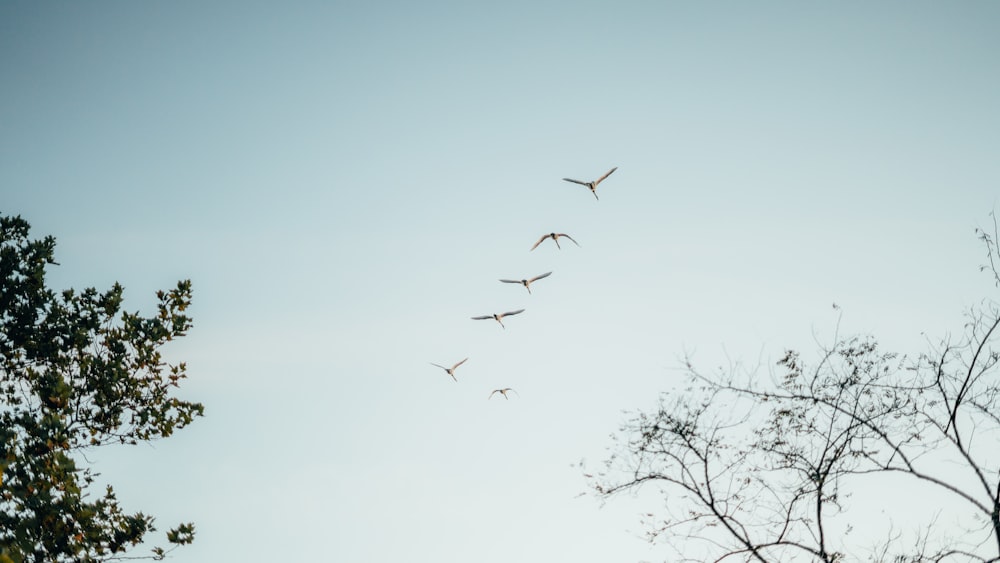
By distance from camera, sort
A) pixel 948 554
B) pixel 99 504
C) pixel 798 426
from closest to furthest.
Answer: pixel 99 504 → pixel 948 554 → pixel 798 426

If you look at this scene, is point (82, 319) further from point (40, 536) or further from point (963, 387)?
point (963, 387)

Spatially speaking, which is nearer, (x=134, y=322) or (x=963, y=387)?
(x=134, y=322)

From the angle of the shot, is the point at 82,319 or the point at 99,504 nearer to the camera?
the point at 99,504

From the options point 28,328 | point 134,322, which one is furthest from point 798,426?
point 28,328

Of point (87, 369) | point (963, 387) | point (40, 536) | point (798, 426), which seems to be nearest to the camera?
point (40, 536)

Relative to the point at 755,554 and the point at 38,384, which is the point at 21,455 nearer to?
the point at 38,384

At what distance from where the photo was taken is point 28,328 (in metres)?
9.66

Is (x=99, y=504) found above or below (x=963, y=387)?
below

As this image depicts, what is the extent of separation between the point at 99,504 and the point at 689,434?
37.6ft

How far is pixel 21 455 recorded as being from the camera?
7.53 meters

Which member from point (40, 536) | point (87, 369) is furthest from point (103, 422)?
point (40, 536)

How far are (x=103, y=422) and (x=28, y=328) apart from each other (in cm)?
240

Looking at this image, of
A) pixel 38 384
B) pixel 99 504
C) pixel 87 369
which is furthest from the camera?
pixel 87 369

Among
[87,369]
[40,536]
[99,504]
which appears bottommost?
[40,536]
